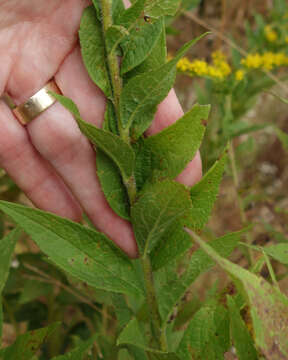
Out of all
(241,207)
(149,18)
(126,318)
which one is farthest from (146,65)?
(241,207)

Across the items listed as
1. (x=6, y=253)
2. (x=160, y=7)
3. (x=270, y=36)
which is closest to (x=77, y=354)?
(x=6, y=253)

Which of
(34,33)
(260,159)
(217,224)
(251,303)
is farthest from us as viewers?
(260,159)

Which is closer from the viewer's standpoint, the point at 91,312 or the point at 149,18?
the point at 149,18

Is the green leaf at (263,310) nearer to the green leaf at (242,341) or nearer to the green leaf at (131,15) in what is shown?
the green leaf at (242,341)

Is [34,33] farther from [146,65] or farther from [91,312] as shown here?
[91,312]

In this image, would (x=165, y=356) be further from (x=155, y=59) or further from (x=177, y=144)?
(x=155, y=59)
